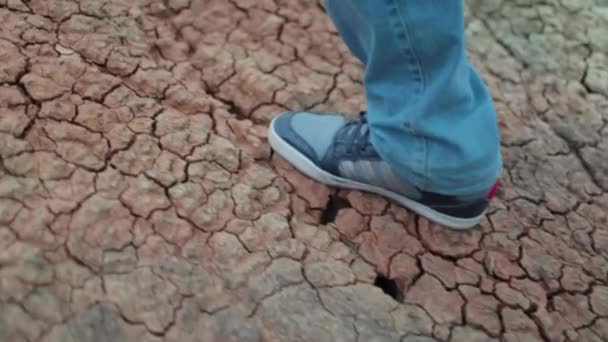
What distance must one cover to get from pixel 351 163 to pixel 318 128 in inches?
4.7

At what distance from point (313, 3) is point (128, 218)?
865 millimetres

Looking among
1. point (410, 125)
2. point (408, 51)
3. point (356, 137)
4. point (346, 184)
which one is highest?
point (408, 51)

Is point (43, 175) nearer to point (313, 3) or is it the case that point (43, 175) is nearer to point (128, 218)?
point (128, 218)

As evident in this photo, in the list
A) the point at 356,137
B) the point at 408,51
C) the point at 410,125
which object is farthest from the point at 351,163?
the point at 408,51

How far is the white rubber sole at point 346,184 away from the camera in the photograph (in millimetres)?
1443

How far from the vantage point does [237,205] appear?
1414mm

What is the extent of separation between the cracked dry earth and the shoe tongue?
9cm

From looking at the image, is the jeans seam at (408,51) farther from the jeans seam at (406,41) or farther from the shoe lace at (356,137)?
the shoe lace at (356,137)

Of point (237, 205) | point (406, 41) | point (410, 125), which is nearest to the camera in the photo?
point (406, 41)

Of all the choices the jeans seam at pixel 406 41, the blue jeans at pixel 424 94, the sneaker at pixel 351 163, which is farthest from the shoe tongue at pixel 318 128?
the jeans seam at pixel 406 41

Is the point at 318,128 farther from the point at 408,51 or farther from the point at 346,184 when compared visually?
the point at 408,51

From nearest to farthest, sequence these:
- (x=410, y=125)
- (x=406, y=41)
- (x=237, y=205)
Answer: (x=406, y=41) < (x=410, y=125) < (x=237, y=205)

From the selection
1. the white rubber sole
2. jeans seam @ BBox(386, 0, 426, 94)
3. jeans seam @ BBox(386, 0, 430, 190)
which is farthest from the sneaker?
jeans seam @ BBox(386, 0, 426, 94)

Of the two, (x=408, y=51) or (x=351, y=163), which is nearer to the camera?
(x=408, y=51)
